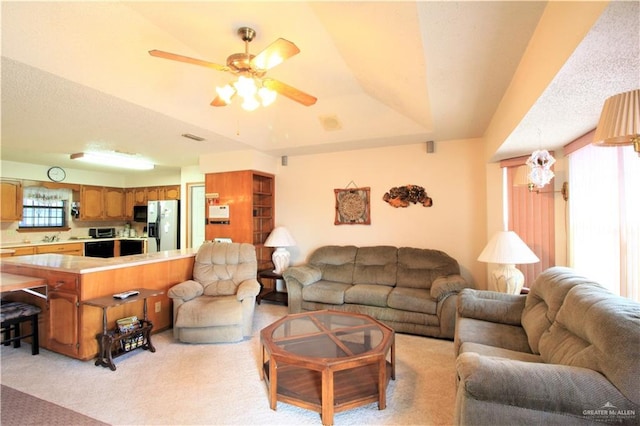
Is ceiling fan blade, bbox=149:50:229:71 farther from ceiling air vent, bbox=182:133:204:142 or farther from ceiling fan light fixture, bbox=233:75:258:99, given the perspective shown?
ceiling air vent, bbox=182:133:204:142

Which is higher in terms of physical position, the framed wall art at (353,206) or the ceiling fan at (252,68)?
the ceiling fan at (252,68)

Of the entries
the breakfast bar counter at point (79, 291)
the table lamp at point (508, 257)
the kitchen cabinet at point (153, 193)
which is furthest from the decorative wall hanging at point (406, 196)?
the kitchen cabinet at point (153, 193)

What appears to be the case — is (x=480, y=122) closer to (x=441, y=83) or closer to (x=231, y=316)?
(x=441, y=83)

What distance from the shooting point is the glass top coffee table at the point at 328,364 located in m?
1.92

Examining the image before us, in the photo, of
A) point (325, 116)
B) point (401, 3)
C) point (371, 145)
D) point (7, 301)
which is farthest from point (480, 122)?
point (7, 301)

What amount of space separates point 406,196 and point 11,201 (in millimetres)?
6970

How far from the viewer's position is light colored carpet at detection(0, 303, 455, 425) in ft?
6.52

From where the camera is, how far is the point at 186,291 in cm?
325

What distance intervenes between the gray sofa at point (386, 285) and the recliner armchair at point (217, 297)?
0.70m

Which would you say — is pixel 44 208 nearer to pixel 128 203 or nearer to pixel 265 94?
pixel 128 203

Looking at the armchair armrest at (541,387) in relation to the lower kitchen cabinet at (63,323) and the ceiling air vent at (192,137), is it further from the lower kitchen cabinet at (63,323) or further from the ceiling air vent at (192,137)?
the ceiling air vent at (192,137)

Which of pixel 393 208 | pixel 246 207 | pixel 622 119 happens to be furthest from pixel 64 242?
pixel 622 119

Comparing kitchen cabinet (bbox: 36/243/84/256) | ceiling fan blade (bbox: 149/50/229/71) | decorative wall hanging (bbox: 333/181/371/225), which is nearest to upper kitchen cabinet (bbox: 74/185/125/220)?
kitchen cabinet (bbox: 36/243/84/256)

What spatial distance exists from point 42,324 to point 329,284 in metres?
3.15
